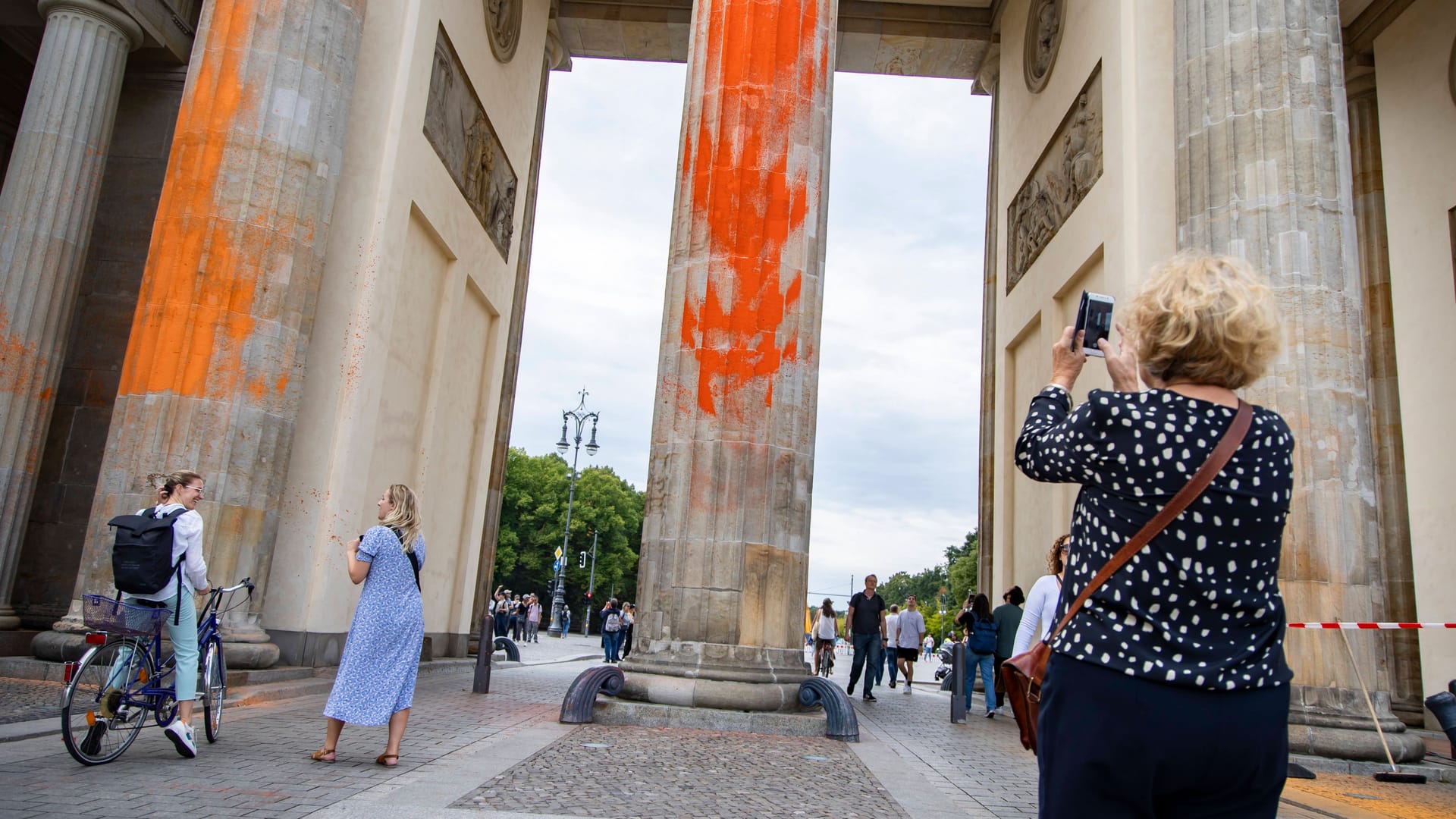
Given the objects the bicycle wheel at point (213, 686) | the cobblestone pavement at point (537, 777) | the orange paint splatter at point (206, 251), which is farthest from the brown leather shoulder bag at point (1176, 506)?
the orange paint splatter at point (206, 251)

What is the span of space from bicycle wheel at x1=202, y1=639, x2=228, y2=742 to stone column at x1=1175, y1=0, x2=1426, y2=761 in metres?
8.01

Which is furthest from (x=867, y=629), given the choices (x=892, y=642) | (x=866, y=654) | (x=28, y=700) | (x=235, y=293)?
(x=28, y=700)

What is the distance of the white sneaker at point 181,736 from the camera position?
5715 mm

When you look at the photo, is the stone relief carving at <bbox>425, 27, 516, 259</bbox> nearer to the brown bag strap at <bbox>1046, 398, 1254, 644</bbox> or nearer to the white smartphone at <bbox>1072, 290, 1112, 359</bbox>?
the white smartphone at <bbox>1072, 290, 1112, 359</bbox>

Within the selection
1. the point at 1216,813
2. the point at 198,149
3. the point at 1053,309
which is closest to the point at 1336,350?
the point at 1053,309

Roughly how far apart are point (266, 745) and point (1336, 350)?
29.7 ft

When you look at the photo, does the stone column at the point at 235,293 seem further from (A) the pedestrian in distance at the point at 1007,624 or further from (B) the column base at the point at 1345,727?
(B) the column base at the point at 1345,727

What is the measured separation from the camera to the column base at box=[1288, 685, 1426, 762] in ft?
26.5

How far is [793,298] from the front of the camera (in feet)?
32.2

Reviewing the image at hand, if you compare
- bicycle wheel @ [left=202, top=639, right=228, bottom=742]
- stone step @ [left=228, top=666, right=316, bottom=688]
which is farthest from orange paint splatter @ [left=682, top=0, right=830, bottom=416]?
stone step @ [left=228, top=666, right=316, bottom=688]

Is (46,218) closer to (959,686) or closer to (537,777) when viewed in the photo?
(537,777)

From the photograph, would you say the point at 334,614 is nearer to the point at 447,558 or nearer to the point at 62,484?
the point at 447,558

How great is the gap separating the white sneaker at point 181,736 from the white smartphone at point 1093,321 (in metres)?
5.52

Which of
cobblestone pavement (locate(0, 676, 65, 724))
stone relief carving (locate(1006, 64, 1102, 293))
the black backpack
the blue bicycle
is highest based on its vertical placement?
stone relief carving (locate(1006, 64, 1102, 293))
